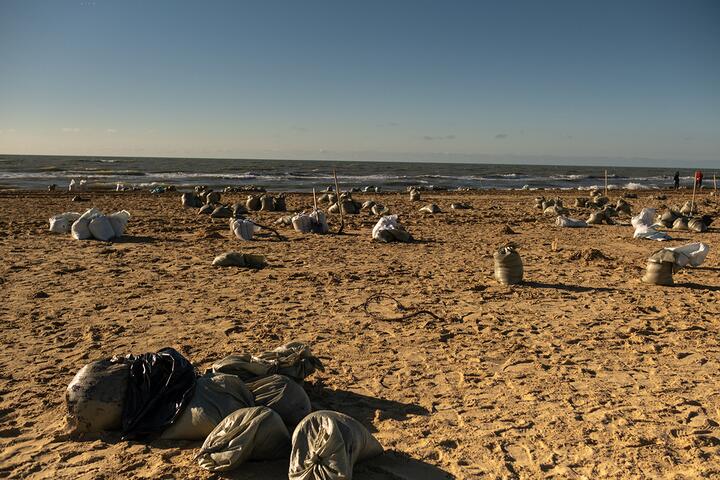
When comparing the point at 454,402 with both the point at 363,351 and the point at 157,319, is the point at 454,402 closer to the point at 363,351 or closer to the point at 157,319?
the point at 363,351

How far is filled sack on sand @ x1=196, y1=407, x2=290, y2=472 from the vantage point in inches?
122

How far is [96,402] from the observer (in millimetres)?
3543

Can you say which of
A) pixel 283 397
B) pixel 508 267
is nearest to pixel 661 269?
pixel 508 267

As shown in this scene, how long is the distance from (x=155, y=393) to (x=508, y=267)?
18.1ft

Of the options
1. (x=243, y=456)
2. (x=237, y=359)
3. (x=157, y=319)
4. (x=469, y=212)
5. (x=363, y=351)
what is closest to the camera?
(x=243, y=456)

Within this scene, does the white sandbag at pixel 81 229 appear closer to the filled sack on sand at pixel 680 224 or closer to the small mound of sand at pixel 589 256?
the small mound of sand at pixel 589 256

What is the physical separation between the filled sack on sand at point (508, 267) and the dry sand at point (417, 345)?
18 cm

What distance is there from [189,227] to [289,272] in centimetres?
590

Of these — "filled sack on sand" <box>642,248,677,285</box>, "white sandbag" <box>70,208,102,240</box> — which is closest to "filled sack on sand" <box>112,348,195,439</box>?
"filled sack on sand" <box>642,248,677,285</box>

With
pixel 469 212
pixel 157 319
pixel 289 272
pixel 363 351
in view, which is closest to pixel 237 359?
pixel 363 351

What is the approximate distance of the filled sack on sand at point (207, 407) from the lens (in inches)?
136

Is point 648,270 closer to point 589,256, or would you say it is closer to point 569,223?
point 589,256

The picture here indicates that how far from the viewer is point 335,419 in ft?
10.3

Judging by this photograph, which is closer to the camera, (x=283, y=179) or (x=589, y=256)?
(x=589, y=256)
